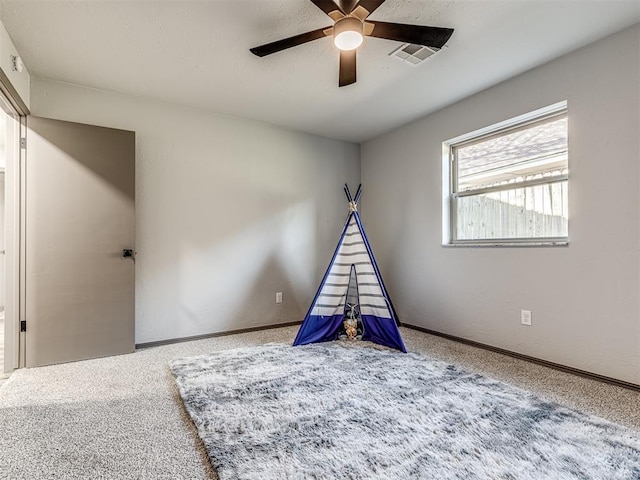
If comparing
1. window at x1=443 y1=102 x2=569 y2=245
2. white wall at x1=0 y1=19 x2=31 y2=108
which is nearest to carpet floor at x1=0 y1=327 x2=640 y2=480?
window at x1=443 y1=102 x2=569 y2=245

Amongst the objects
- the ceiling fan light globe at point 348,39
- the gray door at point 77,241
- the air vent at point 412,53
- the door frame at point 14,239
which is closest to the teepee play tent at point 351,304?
the air vent at point 412,53

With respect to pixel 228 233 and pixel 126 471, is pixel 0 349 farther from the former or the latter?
pixel 126 471

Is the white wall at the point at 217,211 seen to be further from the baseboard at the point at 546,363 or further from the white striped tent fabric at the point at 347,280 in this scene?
the baseboard at the point at 546,363

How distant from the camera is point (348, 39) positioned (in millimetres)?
1874

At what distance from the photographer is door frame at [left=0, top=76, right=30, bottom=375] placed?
2570 millimetres

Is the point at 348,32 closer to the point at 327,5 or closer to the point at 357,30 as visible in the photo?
the point at 357,30

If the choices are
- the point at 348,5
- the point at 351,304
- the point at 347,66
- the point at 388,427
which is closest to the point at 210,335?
the point at 351,304

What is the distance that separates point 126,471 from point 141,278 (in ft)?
6.71

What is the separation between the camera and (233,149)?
3.68m

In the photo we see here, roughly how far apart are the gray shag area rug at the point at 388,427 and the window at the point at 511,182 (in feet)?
4.33

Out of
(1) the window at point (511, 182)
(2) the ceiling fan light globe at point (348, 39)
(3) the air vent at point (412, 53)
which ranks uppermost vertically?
(3) the air vent at point (412, 53)

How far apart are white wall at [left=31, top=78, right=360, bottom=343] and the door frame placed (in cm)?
31

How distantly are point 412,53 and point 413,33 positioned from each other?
27.8 inches

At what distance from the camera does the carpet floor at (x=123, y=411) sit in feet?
4.80
